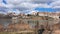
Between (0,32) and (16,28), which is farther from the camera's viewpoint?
(16,28)

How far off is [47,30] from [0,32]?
5.02ft

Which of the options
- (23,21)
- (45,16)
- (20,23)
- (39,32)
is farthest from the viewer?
(45,16)

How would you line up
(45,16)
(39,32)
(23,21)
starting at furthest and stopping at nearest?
(45,16), (23,21), (39,32)

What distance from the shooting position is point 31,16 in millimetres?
6480

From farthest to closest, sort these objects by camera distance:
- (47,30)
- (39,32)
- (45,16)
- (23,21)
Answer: (45,16)
(23,21)
(39,32)
(47,30)

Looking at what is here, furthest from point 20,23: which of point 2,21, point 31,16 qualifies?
point 31,16

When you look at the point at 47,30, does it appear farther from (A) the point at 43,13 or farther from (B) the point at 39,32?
(A) the point at 43,13

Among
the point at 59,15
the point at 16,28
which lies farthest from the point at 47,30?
the point at 59,15

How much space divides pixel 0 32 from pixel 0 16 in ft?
4.09

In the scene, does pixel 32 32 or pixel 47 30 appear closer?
pixel 47 30

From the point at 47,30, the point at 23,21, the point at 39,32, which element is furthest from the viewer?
the point at 23,21

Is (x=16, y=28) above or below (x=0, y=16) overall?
below

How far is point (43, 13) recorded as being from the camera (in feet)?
21.8

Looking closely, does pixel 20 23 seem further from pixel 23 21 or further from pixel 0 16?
pixel 0 16
